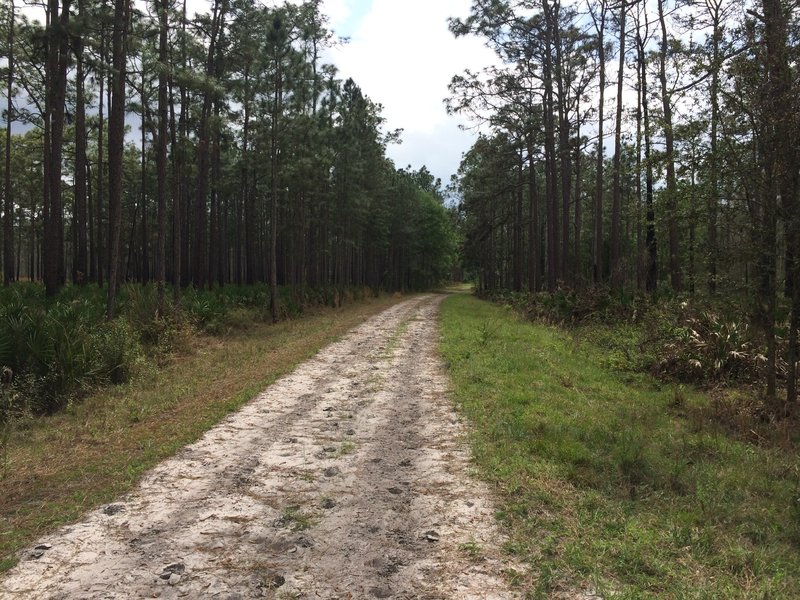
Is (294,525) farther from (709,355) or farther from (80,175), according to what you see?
(80,175)

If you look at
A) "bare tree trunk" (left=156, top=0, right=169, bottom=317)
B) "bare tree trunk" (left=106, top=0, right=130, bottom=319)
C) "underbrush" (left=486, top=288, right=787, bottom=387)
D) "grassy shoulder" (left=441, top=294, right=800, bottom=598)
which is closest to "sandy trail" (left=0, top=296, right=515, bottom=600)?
"grassy shoulder" (left=441, top=294, right=800, bottom=598)

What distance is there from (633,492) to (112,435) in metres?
5.97

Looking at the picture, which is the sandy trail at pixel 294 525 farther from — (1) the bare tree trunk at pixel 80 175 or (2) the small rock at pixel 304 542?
(1) the bare tree trunk at pixel 80 175

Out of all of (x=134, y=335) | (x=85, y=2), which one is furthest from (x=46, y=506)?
(x=85, y=2)

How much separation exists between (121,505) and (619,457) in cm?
475

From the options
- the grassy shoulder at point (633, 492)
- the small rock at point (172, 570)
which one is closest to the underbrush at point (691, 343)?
the grassy shoulder at point (633, 492)

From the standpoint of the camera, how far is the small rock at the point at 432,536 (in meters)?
3.72

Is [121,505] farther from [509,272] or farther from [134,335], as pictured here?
[509,272]

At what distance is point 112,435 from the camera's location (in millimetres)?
6367

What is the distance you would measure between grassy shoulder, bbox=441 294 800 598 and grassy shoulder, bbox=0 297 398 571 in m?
3.50

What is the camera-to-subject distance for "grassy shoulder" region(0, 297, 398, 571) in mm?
4304

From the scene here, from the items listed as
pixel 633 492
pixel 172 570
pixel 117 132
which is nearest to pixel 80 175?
pixel 117 132

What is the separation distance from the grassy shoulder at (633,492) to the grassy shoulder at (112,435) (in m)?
3.50

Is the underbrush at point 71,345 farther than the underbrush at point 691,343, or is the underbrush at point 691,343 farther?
the underbrush at point 691,343
